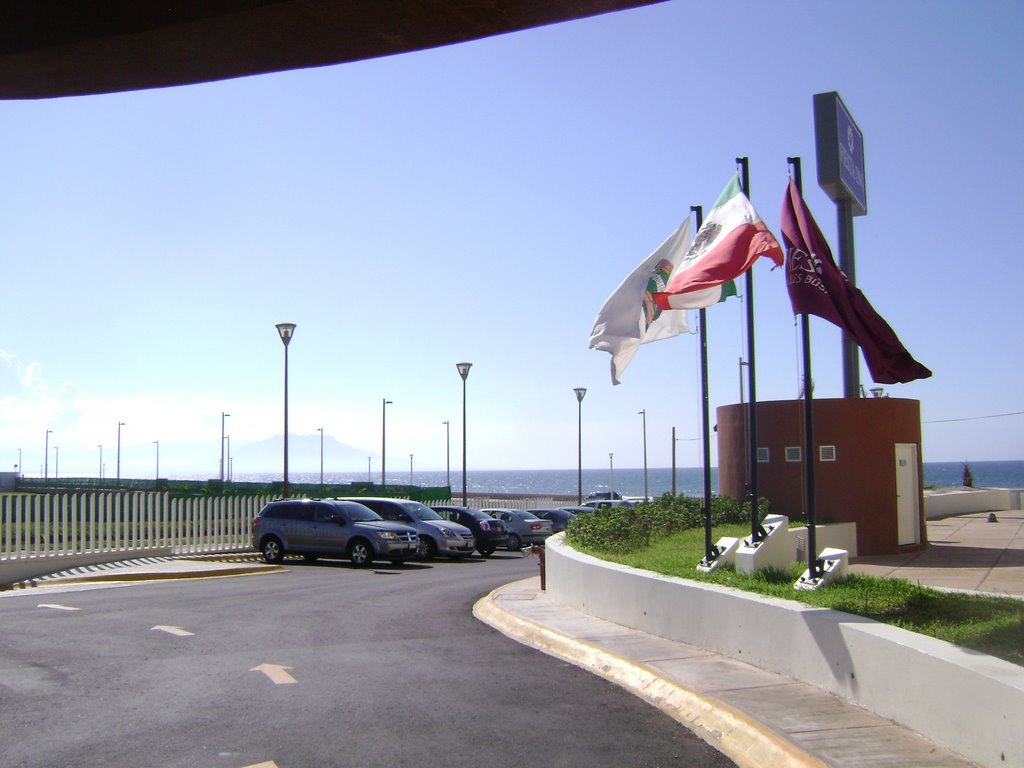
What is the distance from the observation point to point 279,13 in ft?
14.6

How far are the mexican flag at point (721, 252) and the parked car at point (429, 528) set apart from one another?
13.9m

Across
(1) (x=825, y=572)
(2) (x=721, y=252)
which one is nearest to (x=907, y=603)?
(1) (x=825, y=572)

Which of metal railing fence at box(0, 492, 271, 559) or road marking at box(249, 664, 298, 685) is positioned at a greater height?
metal railing fence at box(0, 492, 271, 559)

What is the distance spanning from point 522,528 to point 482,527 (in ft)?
9.11

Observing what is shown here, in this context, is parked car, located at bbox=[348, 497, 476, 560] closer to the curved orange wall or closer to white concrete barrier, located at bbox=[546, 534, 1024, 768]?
the curved orange wall

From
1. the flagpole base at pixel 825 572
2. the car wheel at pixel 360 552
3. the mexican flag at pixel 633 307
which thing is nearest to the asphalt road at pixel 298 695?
the flagpole base at pixel 825 572

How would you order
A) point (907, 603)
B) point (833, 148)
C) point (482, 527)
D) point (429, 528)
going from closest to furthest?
1. point (907, 603)
2. point (833, 148)
3. point (429, 528)
4. point (482, 527)

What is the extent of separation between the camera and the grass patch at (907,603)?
7312 mm

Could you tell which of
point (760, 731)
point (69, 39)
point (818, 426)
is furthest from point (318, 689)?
point (818, 426)

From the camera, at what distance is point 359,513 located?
2295 centimetres

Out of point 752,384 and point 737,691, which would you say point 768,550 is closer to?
point 752,384

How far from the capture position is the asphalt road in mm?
6852

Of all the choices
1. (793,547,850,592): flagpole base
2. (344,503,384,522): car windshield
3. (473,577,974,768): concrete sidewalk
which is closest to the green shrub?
(473,577,974,768): concrete sidewalk

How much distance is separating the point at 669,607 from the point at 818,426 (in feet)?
33.1
